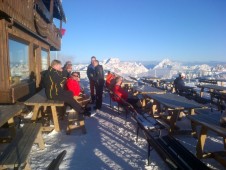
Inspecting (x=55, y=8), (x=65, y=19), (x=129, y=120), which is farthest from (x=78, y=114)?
(x=65, y=19)

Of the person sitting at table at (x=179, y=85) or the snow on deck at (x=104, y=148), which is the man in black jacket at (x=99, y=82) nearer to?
the snow on deck at (x=104, y=148)

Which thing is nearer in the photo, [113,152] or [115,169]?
[115,169]

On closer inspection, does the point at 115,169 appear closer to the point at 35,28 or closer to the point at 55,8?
the point at 35,28

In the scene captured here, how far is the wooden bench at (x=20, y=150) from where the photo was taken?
9.89 feet

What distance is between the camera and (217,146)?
5379mm

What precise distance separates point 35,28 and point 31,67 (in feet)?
5.57

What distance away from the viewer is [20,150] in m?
3.42

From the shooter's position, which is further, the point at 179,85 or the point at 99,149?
the point at 179,85

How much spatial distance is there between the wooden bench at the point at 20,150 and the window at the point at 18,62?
12.7 feet

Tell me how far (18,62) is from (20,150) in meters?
6.15

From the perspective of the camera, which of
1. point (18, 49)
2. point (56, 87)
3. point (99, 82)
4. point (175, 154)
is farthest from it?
point (99, 82)

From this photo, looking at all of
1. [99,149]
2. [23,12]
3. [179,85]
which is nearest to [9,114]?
[99,149]

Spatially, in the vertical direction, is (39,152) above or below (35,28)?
below

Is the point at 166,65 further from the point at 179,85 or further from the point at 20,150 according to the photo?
the point at 20,150
